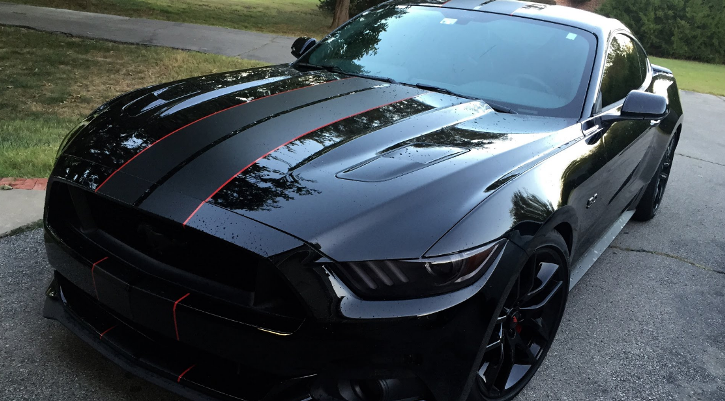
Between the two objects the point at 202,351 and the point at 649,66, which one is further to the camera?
the point at 649,66

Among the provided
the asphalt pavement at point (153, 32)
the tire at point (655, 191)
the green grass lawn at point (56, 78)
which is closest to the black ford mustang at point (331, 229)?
the tire at point (655, 191)

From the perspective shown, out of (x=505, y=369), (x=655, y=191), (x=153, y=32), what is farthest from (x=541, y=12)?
(x=153, y=32)

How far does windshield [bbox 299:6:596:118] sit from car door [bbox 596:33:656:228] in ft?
0.66

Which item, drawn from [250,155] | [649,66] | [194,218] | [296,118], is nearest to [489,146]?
[296,118]

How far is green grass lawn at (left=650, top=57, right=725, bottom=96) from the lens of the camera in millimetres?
12945

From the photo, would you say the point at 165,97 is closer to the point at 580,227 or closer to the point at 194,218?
the point at 194,218

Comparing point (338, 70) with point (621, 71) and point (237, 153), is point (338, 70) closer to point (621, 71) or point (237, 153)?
point (237, 153)

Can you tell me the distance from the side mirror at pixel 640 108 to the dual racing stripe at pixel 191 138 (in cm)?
136

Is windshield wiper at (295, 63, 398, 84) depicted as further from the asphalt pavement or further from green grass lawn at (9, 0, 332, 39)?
green grass lawn at (9, 0, 332, 39)

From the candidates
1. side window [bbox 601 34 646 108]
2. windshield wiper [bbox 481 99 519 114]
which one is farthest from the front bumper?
side window [bbox 601 34 646 108]

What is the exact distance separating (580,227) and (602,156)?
0.41 meters

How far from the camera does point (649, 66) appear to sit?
14.6 feet

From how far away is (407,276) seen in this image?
1776 millimetres

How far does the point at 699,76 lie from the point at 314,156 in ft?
52.2
